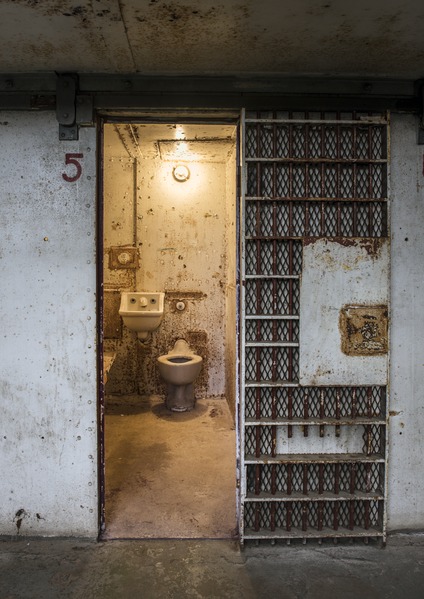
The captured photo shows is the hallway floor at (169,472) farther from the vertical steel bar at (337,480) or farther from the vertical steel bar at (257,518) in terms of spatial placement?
the vertical steel bar at (337,480)

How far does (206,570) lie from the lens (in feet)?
7.30

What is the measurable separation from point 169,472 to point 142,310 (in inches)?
77.8

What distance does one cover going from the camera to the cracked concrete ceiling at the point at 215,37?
5.94 feet

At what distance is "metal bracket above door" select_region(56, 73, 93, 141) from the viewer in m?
2.37

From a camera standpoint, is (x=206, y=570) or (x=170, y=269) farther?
(x=170, y=269)

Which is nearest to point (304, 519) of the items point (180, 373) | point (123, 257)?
point (180, 373)

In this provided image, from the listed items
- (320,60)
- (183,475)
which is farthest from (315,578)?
(320,60)

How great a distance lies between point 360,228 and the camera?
2.46 metres

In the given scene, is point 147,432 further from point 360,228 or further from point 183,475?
point 360,228

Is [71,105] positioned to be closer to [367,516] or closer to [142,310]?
[142,310]

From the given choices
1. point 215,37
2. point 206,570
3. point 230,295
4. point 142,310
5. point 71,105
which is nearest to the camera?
point 215,37

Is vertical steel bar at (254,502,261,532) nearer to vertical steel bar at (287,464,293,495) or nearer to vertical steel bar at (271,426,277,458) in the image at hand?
vertical steel bar at (287,464,293,495)

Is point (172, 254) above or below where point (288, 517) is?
above

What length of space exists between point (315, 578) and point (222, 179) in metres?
4.03
